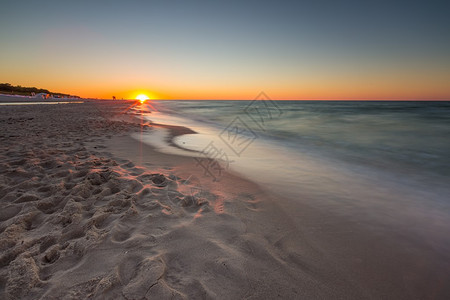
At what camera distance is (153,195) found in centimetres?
314

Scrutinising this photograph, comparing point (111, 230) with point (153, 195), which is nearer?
point (111, 230)

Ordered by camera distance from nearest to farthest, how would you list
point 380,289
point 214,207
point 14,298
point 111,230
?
1. point 14,298
2. point 380,289
3. point 111,230
4. point 214,207

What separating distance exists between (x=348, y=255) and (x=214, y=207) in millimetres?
1683

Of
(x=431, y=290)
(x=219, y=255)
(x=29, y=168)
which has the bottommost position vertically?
(x=431, y=290)

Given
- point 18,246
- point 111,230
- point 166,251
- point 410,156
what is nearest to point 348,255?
point 166,251

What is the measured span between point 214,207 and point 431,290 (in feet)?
7.66

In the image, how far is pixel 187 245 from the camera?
2.13m

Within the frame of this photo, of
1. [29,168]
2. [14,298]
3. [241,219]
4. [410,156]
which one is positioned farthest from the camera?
[410,156]

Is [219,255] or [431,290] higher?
[219,255]

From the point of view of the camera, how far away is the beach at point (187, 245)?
1669 millimetres

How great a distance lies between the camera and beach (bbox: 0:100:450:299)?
65.7 inches

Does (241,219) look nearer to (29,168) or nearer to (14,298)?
(14,298)

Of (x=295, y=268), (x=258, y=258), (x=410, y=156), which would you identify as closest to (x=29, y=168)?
(x=258, y=258)

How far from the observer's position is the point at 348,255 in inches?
88.4
